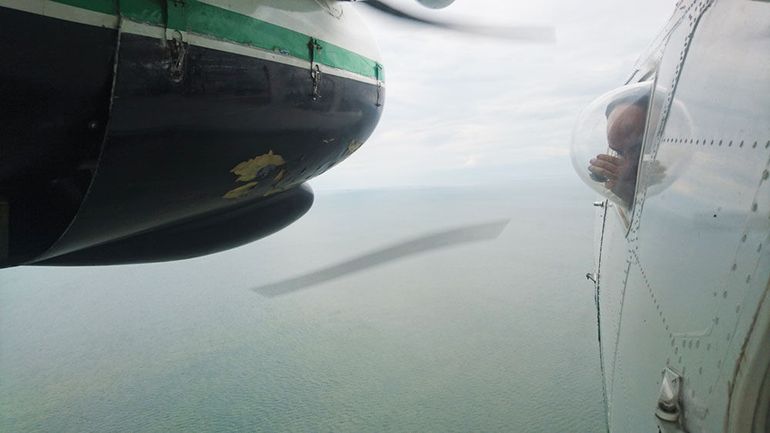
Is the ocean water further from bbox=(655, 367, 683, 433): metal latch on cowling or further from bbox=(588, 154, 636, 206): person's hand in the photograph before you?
bbox=(655, 367, 683, 433): metal latch on cowling

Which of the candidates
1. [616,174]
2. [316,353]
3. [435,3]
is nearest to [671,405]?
[616,174]

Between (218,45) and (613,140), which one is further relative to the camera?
(613,140)

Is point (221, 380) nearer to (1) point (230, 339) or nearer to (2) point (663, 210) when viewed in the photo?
(1) point (230, 339)

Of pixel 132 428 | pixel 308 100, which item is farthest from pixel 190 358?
pixel 308 100

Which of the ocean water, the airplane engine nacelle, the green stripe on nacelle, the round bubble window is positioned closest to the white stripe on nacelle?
the green stripe on nacelle

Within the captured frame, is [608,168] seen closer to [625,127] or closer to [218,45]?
[625,127]
